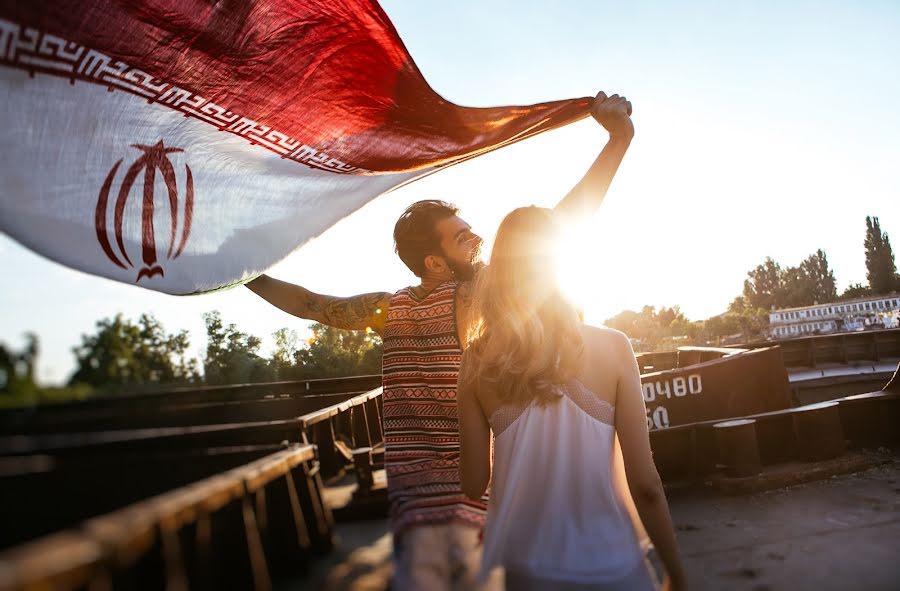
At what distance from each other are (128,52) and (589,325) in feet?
8.20

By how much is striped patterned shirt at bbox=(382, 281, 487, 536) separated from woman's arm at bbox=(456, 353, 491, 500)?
101 millimetres

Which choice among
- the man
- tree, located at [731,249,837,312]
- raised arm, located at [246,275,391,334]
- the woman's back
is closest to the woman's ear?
the man

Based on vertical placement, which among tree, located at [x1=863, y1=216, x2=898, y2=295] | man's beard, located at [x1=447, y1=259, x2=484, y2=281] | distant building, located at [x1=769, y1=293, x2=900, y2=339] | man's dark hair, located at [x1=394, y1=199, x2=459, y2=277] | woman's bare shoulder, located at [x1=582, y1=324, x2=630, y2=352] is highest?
tree, located at [x1=863, y1=216, x2=898, y2=295]

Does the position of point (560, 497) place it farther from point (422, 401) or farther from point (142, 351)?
point (142, 351)

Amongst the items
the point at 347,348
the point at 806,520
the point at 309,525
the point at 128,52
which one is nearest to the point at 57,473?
the point at 309,525

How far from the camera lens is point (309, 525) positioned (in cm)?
276

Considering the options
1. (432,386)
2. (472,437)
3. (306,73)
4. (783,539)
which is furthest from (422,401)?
(783,539)

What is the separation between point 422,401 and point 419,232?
0.67 meters

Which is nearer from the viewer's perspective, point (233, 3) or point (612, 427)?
point (612, 427)

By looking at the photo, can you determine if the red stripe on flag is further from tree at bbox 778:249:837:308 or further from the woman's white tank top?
tree at bbox 778:249:837:308

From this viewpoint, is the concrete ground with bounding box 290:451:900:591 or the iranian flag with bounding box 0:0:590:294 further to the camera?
the concrete ground with bounding box 290:451:900:591

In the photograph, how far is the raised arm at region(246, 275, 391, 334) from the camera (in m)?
2.53

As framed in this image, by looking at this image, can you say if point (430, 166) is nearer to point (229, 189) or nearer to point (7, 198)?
point (229, 189)

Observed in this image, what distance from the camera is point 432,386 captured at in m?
1.95
